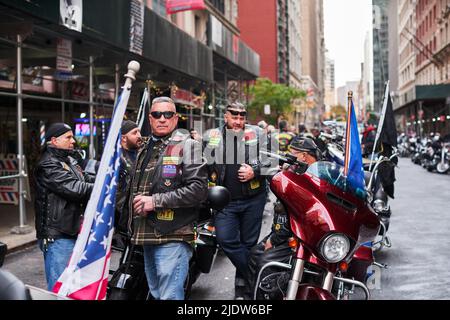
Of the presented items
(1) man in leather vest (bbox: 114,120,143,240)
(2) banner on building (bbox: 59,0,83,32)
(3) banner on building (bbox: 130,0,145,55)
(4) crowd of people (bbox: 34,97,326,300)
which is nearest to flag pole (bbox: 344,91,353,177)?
(4) crowd of people (bbox: 34,97,326,300)

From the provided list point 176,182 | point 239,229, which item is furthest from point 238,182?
point 176,182

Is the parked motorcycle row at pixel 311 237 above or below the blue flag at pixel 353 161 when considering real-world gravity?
below

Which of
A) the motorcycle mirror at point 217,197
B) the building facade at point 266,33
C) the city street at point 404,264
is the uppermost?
the building facade at point 266,33

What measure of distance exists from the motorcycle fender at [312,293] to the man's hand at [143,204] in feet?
3.71

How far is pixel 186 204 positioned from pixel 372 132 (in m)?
9.27

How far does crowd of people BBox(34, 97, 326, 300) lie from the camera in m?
3.73

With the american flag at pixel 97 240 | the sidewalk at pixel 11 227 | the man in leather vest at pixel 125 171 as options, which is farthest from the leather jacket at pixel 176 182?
the sidewalk at pixel 11 227

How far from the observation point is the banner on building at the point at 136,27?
11.7 meters

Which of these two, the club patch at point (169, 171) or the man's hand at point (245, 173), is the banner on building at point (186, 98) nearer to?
the man's hand at point (245, 173)

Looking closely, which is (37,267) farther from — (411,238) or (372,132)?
(372,132)

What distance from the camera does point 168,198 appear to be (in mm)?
3615

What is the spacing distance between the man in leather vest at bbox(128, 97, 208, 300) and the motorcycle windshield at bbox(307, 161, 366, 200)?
0.80 metres

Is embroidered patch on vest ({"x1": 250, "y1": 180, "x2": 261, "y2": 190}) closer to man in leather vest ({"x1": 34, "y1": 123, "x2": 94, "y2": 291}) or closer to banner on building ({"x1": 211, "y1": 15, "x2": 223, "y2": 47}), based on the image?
man in leather vest ({"x1": 34, "y1": 123, "x2": 94, "y2": 291})

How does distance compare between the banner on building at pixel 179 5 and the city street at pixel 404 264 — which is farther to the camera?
the banner on building at pixel 179 5
